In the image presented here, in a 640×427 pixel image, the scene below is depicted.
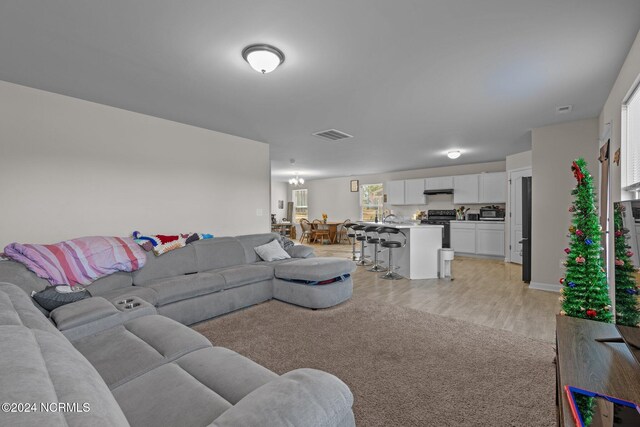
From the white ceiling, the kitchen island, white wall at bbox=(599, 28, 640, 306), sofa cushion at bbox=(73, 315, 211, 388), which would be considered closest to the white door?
the kitchen island

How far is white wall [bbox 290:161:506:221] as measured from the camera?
8109mm

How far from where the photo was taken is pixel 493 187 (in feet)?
Answer: 24.0

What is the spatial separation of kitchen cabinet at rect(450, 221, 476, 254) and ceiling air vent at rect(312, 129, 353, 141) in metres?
4.49

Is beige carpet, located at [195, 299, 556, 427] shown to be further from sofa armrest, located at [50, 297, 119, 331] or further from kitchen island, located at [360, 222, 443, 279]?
kitchen island, located at [360, 222, 443, 279]

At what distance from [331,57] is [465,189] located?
6530mm

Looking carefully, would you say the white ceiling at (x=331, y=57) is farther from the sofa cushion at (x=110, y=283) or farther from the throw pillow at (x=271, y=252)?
the sofa cushion at (x=110, y=283)

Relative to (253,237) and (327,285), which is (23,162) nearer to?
(253,237)

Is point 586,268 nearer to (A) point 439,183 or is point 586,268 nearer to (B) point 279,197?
(A) point 439,183

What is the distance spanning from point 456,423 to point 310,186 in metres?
10.5

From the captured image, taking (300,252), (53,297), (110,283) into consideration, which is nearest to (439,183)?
(300,252)

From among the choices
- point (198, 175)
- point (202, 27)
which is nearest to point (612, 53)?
point (202, 27)

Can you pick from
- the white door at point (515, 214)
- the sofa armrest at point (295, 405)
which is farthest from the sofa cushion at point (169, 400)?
the white door at point (515, 214)

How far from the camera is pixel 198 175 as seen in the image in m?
4.47

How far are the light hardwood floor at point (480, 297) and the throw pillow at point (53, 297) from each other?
3.22 meters
